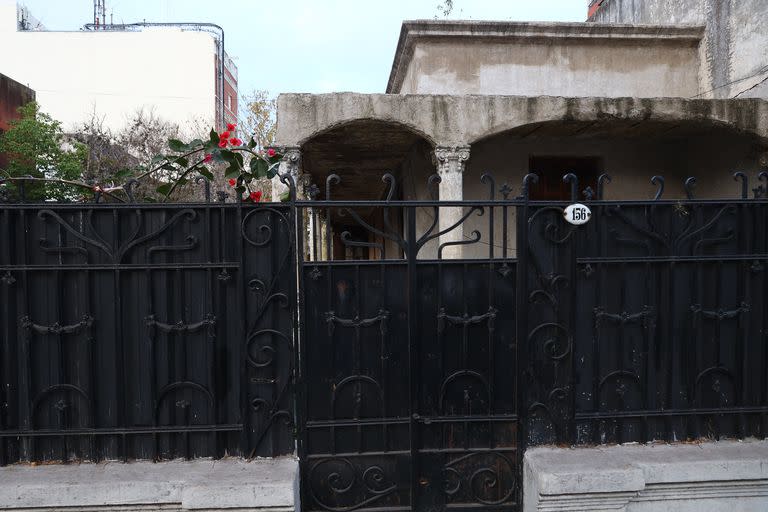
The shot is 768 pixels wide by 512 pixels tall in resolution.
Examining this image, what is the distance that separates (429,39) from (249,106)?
17.3m

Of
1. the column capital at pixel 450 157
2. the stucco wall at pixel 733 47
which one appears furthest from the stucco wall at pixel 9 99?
the stucco wall at pixel 733 47

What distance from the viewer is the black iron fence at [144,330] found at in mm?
3090

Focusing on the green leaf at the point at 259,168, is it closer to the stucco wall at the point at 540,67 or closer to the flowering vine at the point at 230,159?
the flowering vine at the point at 230,159

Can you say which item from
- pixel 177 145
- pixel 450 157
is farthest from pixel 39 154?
pixel 177 145

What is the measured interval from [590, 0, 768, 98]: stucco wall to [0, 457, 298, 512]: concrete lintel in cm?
870

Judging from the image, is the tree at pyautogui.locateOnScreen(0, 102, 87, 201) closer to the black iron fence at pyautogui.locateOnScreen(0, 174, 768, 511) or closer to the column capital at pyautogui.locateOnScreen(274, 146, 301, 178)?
the column capital at pyautogui.locateOnScreen(274, 146, 301, 178)

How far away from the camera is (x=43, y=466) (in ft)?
10.2

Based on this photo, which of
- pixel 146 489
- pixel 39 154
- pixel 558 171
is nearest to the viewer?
pixel 146 489

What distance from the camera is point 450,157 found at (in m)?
7.07

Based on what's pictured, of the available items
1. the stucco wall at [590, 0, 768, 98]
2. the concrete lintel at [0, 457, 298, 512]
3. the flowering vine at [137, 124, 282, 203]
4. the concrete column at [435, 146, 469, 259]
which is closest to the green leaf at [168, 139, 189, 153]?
the flowering vine at [137, 124, 282, 203]

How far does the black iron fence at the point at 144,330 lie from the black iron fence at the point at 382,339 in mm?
10

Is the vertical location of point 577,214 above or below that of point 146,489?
above

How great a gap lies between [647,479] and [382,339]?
1.60m

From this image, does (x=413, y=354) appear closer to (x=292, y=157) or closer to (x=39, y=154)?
(x=292, y=157)
